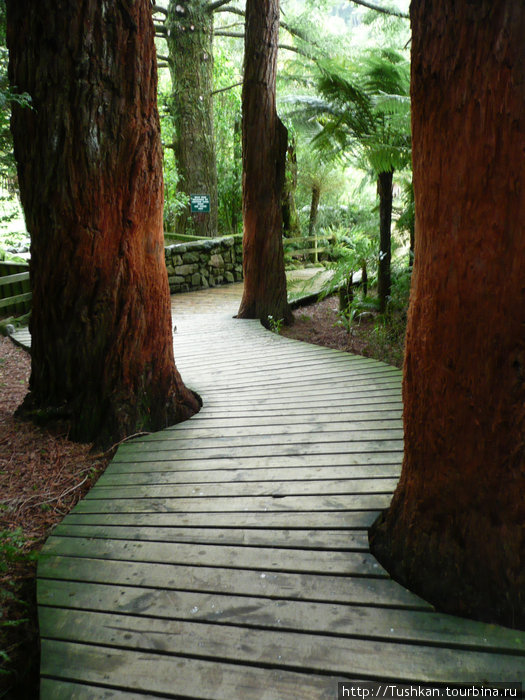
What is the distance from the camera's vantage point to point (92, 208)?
135 inches

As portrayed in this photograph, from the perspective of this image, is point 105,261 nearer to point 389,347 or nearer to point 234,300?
point 389,347

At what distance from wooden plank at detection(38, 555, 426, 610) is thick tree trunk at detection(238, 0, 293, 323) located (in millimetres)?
5510

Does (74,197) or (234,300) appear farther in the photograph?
(234,300)

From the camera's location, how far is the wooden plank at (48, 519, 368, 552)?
227cm

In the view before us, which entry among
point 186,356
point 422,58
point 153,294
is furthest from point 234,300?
point 422,58

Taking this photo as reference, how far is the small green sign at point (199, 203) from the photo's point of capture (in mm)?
12867

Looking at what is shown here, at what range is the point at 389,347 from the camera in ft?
19.9

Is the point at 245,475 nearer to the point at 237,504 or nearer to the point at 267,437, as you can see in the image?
the point at 237,504

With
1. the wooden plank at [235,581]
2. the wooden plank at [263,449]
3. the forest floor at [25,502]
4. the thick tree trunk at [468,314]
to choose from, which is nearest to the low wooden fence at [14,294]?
the forest floor at [25,502]

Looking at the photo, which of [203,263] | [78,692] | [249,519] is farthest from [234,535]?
[203,263]

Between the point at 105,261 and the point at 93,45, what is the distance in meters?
1.36

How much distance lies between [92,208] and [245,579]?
8.25 ft

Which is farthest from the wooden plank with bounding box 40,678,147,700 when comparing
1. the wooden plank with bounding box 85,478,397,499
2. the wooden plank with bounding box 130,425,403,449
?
the wooden plank with bounding box 130,425,403,449

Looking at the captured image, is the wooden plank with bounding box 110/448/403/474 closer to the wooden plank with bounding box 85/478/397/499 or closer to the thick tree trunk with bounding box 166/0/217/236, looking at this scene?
the wooden plank with bounding box 85/478/397/499
